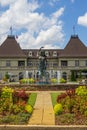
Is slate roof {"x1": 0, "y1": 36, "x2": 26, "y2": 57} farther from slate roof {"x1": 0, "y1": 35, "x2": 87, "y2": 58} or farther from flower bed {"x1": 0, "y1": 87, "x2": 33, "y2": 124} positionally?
flower bed {"x1": 0, "y1": 87, "x2": 33, "y2": 124}

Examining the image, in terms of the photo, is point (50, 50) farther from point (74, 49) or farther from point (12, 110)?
point (12, 110)

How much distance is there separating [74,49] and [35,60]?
9068 millimetres

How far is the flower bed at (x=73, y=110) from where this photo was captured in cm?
1103

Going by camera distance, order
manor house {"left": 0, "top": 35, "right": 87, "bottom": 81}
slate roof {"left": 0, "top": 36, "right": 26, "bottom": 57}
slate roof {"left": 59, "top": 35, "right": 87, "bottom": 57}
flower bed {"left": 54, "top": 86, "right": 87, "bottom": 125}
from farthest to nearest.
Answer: slate roof {"left": 0, "top": 36, "right": 26, "bottom": 57}
slate roof {"left": 59, "top": 35, "right": 87, "bottom": 57}
manor house {"left": 0, "top": 35, "right": 87, "bottom": 81}
flower bed {"left": 54, "top": 86, "right": 87, "bottom": 125}

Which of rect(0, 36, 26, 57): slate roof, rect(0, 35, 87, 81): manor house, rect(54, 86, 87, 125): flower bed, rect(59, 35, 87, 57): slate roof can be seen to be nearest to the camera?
rect(54, 86, 87, 125): flower bed

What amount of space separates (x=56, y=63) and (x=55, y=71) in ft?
15.8

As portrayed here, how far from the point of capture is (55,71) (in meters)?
73.1

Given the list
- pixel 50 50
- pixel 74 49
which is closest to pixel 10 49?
pixel 50 50

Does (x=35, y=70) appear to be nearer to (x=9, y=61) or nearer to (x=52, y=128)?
(x=9, y=61)

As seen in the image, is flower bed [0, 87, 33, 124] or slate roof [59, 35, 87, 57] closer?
flower bed [0, 87, 33, 124]

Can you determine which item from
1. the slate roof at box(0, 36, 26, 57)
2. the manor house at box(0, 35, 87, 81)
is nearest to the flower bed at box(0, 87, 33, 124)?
the manor house at box(0, 35, 87, 81)

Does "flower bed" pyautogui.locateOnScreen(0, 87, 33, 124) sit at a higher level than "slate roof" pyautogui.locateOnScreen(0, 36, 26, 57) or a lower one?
lower

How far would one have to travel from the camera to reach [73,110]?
1272 cm

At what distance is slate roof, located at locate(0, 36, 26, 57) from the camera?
248 feet
